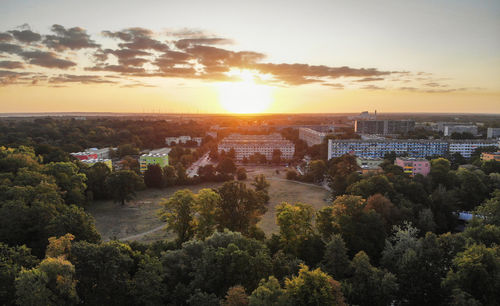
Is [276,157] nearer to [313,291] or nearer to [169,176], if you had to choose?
[169,176]

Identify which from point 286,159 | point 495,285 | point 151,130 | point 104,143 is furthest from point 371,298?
point 151,130

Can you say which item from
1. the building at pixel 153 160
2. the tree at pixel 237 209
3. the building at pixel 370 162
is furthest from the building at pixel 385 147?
the tree at pixel 237 209

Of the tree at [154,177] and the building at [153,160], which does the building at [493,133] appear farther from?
the tree at [154,177]

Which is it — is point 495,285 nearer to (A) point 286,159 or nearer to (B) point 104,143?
(A) point 286,159

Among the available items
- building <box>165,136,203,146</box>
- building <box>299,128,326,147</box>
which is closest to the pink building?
building <box>299,128,326,147</box>

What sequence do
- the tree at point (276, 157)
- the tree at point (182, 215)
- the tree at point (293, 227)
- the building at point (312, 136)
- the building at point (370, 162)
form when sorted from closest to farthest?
the tree at point (293, 227), the tree at point (182, 215), the building at point (370, 162), the tree at point (276, 157), the building at point (312, 136)

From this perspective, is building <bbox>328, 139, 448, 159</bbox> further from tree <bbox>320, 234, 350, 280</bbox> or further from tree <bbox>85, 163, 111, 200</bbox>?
tree <bbox>320, 234, 350, 280</bbox>

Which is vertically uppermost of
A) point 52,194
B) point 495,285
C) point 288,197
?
point 52,194
